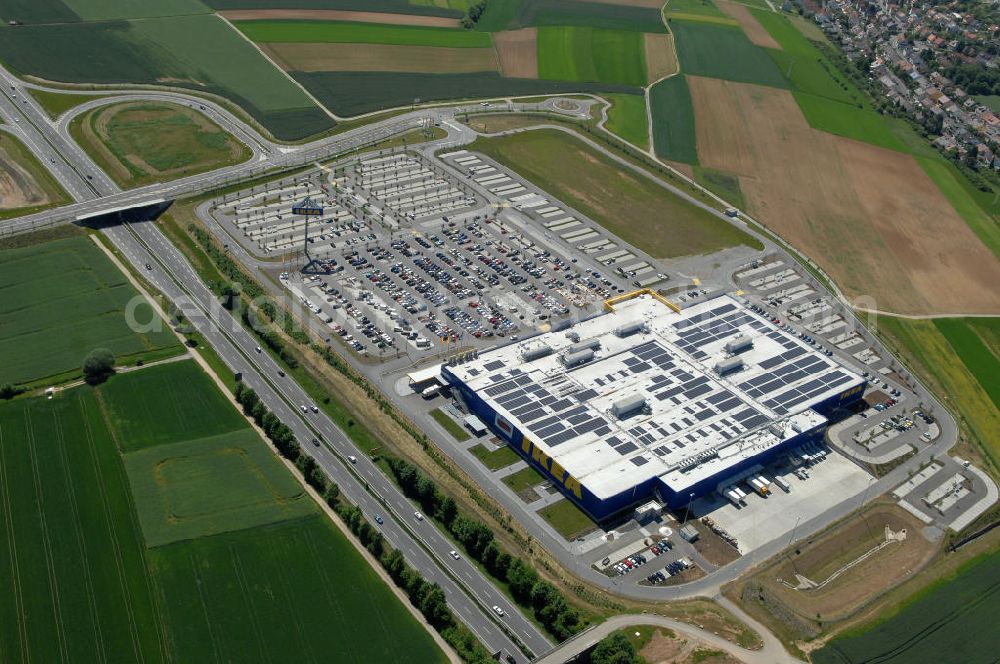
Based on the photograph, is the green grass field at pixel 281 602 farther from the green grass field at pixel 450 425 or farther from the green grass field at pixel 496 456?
the green grass field at pixel 450 425

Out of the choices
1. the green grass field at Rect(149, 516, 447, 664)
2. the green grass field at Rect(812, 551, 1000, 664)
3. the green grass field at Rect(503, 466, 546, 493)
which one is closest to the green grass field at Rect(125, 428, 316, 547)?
the green grass field at Rect(149, 516, 447, 664)

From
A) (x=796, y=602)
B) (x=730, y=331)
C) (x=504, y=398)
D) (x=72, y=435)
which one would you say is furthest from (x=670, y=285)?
(x=72, y=435)

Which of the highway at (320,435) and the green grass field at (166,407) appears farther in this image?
the green grass field at (166,407)

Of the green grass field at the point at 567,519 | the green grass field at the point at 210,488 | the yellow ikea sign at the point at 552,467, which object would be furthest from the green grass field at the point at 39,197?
the green grass field at the point at 567,519

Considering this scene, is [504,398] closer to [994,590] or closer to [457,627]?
[457,627]

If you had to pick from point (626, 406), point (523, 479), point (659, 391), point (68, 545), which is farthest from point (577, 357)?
point (68, 545)

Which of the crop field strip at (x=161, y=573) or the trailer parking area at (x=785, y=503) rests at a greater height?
the trailer parking area at (x=785, y=503)

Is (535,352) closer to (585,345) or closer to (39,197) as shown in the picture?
(585,345)
